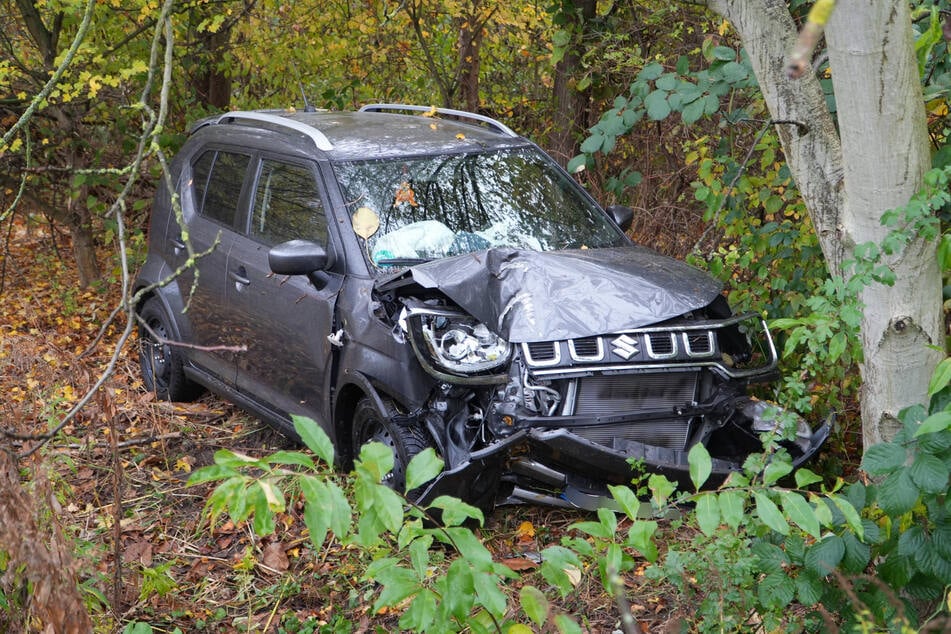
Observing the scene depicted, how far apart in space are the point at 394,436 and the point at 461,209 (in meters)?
1.38

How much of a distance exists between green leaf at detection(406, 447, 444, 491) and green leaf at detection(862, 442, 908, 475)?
4.42 feet

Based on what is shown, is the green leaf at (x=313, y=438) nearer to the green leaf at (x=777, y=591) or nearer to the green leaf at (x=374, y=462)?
the green leaf at (x=374, y=462)

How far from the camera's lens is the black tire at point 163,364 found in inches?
252

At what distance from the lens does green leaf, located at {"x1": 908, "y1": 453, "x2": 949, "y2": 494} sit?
2.78 metres

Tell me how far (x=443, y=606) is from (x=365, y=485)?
1.38ft

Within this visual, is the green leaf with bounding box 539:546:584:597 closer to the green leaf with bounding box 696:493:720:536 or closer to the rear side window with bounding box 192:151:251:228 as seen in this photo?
the green leaf with bounding box 696:493:720:536

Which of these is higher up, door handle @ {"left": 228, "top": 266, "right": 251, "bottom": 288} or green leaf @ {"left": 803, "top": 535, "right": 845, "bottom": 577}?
door handle @ {"left": 228, "top": 266, "right": 251, "bottom": 288}

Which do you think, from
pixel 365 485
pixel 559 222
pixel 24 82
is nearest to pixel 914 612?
pixel 365 485

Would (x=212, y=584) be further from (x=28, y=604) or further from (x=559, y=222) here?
(x=559, y=222)

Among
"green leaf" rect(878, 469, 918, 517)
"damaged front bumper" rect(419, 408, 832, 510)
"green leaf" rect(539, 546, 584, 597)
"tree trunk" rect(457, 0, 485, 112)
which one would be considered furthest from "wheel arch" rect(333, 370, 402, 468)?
"tree trunk" rect(457, 0, 485, 112)

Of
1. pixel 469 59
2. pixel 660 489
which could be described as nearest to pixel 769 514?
pixel 660 489

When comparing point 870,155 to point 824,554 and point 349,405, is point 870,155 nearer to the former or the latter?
point 824,554

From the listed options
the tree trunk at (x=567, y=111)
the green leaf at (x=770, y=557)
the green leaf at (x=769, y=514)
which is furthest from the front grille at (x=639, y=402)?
the tree trunk at (x=567, y=111)

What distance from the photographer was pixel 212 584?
435 centimetres
